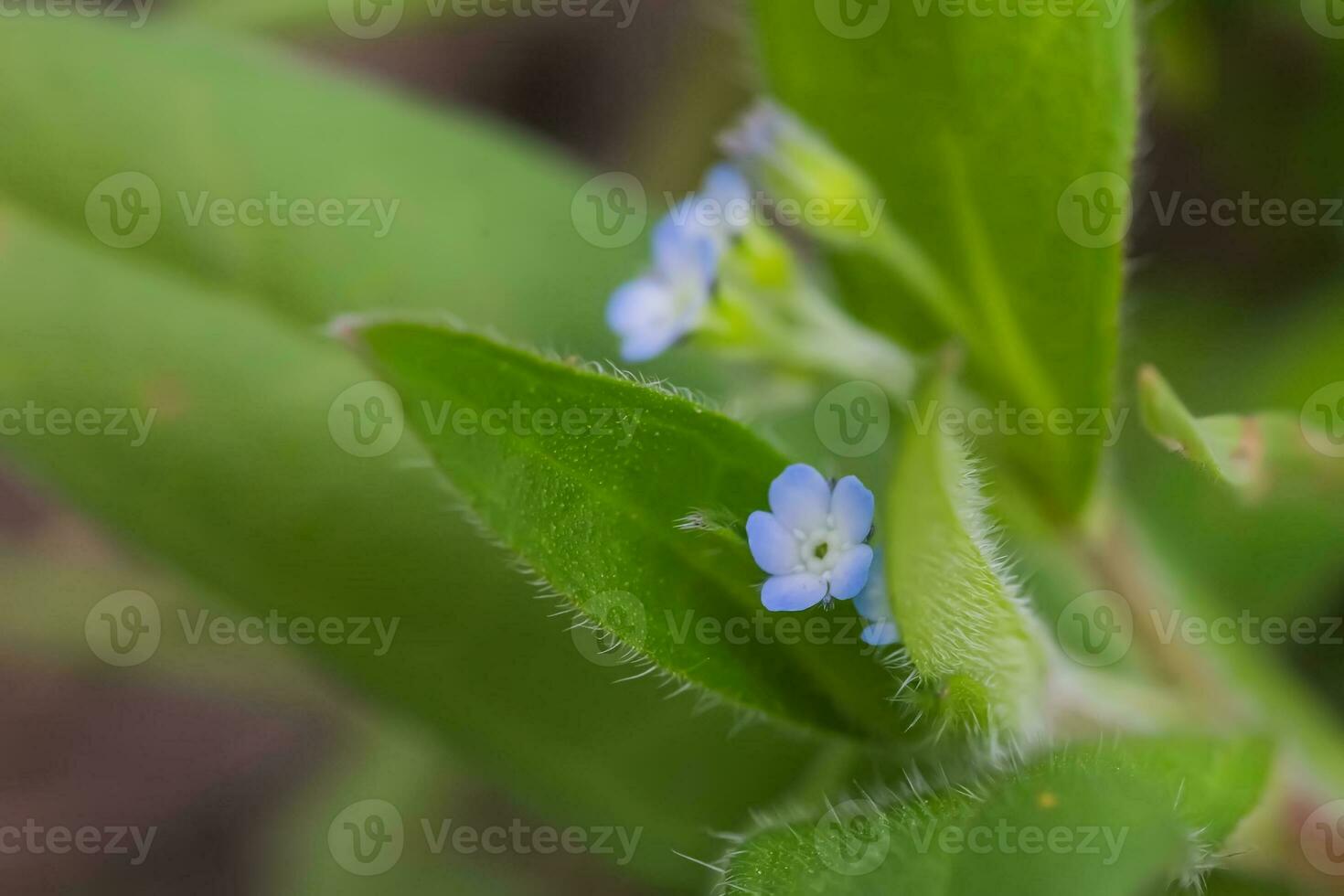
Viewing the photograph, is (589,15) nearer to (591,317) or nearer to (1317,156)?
(591,317)

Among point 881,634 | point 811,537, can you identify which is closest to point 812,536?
point 811,537

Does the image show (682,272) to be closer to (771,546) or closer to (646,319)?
(646,319)

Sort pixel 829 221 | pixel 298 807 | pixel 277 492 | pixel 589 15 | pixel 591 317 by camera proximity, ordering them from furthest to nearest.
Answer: pixel 589 15 < pixel 298 807 < pixel 591 317 < pixel 277 492 < pixel 829 221

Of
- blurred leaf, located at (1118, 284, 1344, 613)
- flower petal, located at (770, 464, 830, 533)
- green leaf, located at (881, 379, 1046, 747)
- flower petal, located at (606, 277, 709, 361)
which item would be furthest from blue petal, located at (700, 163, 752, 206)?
blurred leaf, located at (1118, 284, 1344, 613)

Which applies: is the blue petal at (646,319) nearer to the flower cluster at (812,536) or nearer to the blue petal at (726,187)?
the blue petal at (726,187)

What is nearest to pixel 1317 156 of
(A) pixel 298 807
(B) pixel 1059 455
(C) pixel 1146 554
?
(C) pixel 1146 554

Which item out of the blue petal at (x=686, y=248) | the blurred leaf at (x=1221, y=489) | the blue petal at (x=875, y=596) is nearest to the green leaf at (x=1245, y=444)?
the blue petal at (x=875, y=596)
